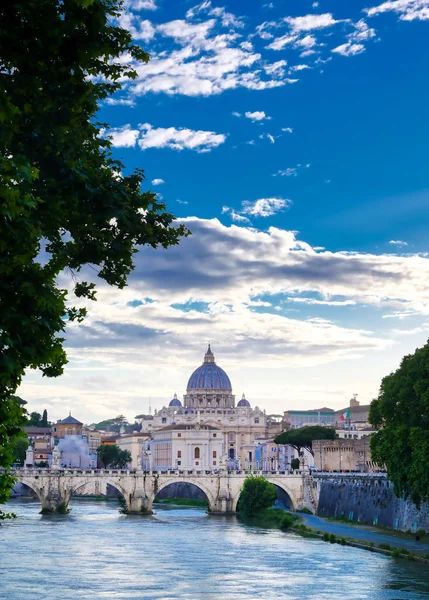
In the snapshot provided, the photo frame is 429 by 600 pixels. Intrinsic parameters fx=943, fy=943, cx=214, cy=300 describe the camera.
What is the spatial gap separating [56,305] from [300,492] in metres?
68.7

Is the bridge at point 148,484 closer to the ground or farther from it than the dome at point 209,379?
closer to the ground

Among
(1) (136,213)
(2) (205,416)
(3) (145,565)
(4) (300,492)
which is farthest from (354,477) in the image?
(2) (205,416)

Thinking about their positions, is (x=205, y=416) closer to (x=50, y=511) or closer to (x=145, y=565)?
(x=50, y=511)

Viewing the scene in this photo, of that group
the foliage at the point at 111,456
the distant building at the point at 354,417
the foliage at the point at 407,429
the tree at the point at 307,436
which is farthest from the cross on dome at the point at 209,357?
the foliage at the point at 407,429

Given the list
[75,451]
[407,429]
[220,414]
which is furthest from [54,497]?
[220,414]

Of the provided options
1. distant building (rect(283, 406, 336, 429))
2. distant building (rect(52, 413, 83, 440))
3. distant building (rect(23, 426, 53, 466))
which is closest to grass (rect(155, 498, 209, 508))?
distant building (rect(23, 426, 53, 466))

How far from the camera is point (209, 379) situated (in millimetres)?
189125

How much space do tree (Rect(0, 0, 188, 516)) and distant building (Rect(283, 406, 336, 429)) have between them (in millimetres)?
157847

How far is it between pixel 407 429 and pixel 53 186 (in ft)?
107

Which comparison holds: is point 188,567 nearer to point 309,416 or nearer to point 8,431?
point 8,431

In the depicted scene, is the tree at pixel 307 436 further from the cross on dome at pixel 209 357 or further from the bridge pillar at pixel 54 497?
the cross on dome at pixel 209 357

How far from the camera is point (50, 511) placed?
233ft

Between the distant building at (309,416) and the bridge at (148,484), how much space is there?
91.5 metres

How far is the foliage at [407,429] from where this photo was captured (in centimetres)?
4000
